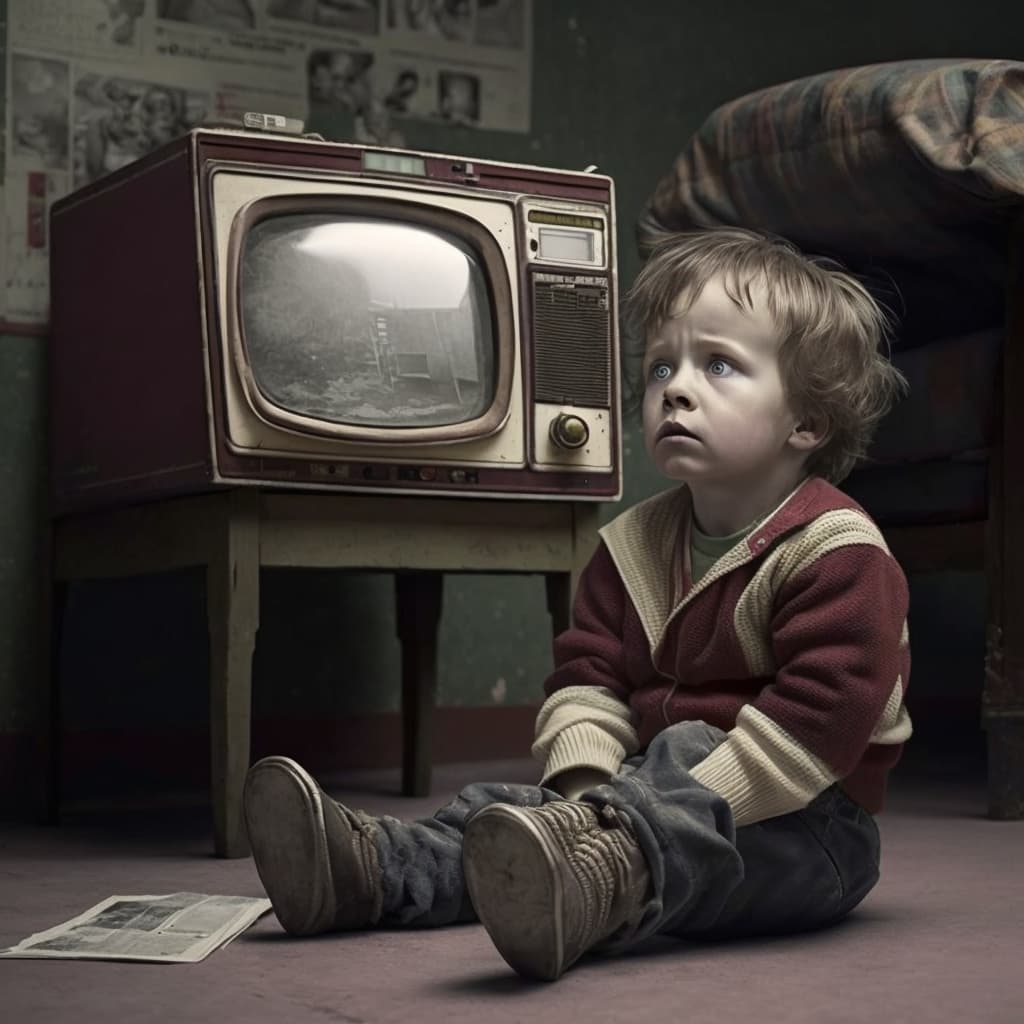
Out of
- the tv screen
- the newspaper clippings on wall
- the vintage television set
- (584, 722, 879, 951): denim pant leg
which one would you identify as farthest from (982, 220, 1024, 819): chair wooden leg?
the newspaper clippings on wall

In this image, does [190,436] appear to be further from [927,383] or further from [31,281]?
[927,383]

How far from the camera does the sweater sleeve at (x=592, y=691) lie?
153 centimetres

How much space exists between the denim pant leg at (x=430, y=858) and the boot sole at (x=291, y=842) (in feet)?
0.20

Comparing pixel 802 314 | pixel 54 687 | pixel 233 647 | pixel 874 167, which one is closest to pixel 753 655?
pixel 802 314

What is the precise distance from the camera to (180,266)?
2104 millimetres

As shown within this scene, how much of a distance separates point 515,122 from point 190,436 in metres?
1.32

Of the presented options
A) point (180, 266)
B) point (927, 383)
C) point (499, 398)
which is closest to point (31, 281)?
point (180, 266)

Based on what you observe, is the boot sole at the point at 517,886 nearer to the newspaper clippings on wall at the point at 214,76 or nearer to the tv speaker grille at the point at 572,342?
the tv speaker grille at the point at 572,342

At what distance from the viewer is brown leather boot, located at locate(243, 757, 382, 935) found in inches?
54.9

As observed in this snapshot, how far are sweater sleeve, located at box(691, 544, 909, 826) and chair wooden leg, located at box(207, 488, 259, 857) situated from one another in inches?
31.9

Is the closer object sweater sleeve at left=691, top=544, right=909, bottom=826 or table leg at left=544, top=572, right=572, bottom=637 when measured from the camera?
sweater sleeve at left=691, top=544, right=909, bottom=826

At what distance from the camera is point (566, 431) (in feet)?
7.41

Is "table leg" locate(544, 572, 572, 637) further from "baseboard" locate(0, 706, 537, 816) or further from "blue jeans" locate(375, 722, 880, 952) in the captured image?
"blue jeans" locate(375, 722, 880, 952)

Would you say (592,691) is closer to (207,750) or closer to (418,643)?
(418,643)
